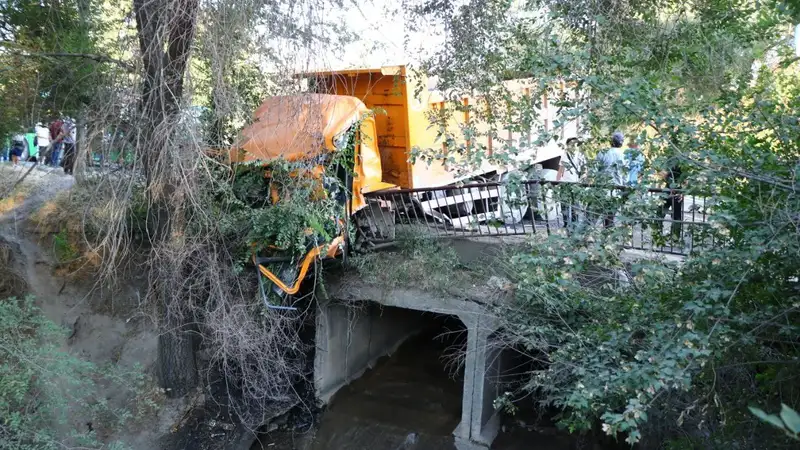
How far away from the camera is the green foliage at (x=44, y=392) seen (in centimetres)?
700

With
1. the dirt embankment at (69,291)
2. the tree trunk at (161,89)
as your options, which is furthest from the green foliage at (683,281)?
the dirt embankment at (69,291)

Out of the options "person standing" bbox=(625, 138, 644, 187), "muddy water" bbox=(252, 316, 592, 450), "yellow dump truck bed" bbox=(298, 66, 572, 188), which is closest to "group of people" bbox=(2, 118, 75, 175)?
"yellow dump truck bed" bbox=(298, 66, 572, 188)

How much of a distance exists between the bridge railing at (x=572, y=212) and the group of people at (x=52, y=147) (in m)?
4.06

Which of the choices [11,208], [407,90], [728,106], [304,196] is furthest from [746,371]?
[11,208]

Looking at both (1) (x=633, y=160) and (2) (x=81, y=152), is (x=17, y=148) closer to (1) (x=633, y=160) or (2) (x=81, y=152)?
(2) (x=81, y=152)

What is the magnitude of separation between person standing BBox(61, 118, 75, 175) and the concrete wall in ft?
13.4

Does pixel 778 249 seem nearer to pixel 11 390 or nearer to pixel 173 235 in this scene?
pixel 173 235

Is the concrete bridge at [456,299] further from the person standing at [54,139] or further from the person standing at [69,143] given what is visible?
the person standing at [54,139]

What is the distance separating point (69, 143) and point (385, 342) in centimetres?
639

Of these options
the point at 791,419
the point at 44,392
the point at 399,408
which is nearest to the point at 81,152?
the point at 44,392

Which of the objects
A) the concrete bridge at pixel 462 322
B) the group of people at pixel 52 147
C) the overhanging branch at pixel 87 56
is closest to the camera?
the overhanging branch at pixel 87 56

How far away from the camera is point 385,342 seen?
39.9 feet

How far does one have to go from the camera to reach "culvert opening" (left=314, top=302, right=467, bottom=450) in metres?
9.80

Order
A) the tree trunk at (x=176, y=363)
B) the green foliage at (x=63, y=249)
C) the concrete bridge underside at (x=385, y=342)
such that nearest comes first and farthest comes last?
the concrete bridge underside at (x=385, y=342) < the tree trunk at (x=176, y=363) < the green foliage at (x=63, y=249)
